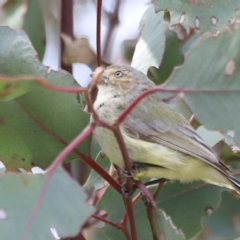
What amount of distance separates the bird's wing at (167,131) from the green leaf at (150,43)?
22 centimetres

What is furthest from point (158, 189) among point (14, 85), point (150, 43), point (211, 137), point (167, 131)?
point (14, 85)

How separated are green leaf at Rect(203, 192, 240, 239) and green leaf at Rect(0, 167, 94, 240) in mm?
1247

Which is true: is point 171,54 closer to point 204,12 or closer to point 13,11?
point 204,12

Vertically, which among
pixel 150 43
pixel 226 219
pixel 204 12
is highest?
pixel 204 12

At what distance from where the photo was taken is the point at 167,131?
7.35 ft

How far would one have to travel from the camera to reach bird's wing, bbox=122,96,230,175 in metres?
2.17

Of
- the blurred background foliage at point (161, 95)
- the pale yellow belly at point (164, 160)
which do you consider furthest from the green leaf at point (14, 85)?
the pale yellow belly at point (164, 160)

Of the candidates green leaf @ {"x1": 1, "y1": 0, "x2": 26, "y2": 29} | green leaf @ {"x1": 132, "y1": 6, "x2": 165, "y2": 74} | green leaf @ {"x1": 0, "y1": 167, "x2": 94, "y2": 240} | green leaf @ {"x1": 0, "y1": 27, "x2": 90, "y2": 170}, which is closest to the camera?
green leaf @ {"x1": 0, "y1": 167, "x2": 94, "y2": 240}

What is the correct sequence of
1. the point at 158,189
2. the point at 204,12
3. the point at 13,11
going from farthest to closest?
the point at 13,11 → the point at 158,189 → the point at 204,12

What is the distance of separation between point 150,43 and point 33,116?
0.61 m

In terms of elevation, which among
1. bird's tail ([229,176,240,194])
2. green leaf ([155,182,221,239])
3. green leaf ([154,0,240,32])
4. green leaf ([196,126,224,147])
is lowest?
green leaf ([155,182,221,239])

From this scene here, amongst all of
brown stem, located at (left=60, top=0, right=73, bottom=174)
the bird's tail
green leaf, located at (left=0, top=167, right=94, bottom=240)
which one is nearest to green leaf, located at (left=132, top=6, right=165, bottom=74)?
brown stem, located at (left=60, top=0, right=73, bottom=174)

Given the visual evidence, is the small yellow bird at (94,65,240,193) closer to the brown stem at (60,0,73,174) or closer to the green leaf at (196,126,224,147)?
the green leaf at (196,126,224,147)

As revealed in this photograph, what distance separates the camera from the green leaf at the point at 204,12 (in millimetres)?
1865
